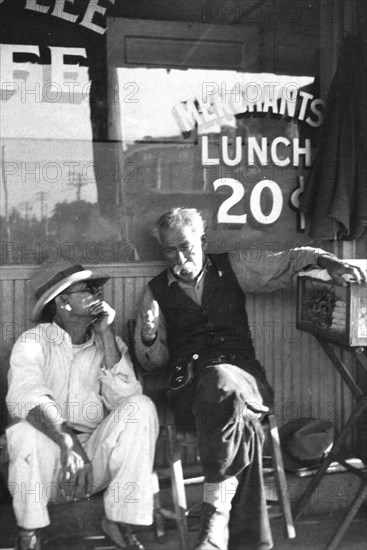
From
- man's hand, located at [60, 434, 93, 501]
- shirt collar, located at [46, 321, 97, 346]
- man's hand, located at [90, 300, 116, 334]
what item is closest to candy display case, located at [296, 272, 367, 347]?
man's hand, located at [90, 300, 116, 334]

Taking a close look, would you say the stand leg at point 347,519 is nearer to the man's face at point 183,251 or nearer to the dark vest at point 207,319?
the dark vest at point 207,319

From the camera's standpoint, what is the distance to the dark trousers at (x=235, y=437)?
12.0 ft

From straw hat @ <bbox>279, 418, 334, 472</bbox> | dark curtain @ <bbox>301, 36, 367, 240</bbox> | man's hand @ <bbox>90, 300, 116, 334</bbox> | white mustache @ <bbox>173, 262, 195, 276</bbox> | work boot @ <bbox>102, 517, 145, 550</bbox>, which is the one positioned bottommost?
work boot @ <bbox>102, 517, 145, 550</bbox>

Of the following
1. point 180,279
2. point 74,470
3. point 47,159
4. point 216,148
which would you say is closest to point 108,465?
point 74,470

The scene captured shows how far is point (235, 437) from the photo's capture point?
3.67 m

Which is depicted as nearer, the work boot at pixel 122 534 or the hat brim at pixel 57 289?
the work boot at pixel 122 534

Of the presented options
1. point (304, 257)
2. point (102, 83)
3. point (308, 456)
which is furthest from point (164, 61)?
point (308, 456)

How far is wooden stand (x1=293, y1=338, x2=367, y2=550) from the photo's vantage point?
396 cm

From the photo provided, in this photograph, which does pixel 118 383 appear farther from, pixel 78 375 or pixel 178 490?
pixel 178 490

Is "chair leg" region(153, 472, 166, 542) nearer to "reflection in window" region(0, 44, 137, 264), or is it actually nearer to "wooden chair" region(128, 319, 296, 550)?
"wooden chair" region(128, 319, 296, 550)

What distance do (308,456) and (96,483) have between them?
1.28 meters

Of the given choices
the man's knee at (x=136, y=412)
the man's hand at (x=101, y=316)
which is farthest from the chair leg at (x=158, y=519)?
the man's hand at (x=101, y=316)

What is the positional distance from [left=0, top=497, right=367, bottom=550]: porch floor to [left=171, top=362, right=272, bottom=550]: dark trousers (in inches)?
14.1

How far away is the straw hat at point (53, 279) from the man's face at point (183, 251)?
345 mm
